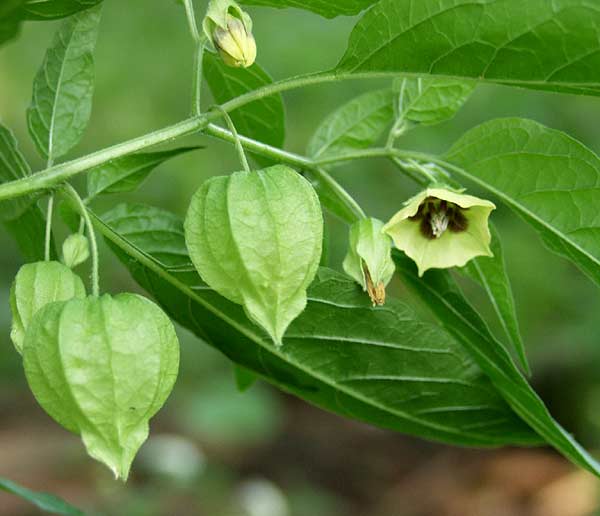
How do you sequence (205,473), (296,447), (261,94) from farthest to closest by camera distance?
(296,447)
(205,473)
(261,94)

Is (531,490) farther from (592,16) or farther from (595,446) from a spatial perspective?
(592,16)

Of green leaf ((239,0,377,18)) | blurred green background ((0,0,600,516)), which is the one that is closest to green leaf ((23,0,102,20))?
green leaf ((239,0,377,18))

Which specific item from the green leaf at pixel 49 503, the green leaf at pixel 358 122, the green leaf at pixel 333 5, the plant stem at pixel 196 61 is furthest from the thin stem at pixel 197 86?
the green leaf at pixel 49 503

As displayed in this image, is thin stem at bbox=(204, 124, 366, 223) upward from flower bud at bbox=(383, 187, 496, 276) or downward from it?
upward

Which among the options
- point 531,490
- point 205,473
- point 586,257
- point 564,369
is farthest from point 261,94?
point 564,369

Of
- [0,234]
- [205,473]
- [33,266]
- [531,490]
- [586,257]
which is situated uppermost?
[33,266]

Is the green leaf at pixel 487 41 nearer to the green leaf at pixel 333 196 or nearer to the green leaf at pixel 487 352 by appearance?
the green leaf at pixel 333 196

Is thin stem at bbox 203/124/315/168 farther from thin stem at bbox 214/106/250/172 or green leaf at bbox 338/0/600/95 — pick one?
green leaf at bbox 338/0/600/95
